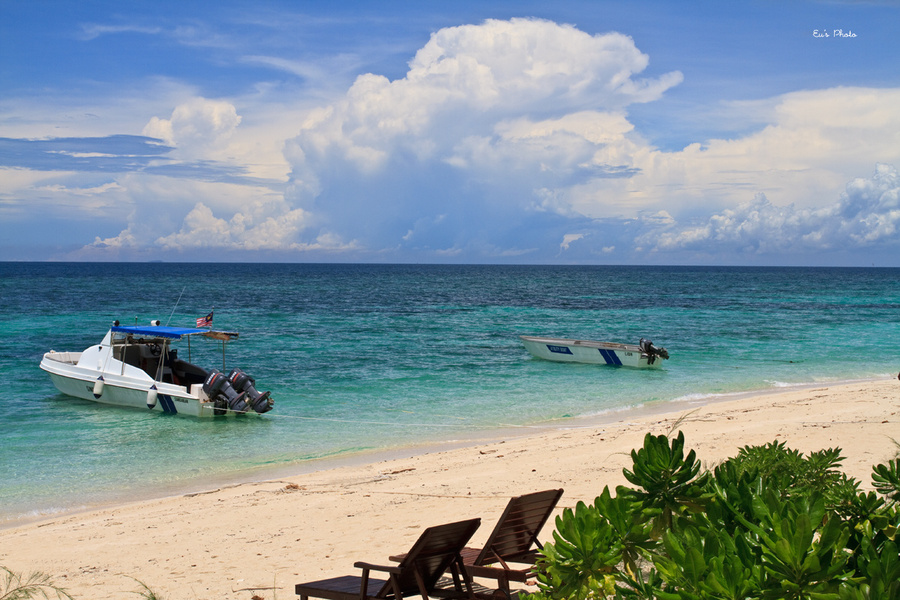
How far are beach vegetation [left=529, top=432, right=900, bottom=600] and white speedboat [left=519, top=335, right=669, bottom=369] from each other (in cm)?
1918

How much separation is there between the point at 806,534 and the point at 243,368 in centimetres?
2326

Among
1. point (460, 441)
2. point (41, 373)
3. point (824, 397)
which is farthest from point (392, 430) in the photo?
point (41, 373)

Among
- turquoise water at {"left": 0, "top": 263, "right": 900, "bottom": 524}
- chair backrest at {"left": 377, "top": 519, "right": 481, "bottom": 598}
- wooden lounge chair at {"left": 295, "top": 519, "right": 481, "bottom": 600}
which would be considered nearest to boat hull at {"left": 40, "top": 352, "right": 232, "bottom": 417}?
turquoise water at {"left": 0, "top": 263, "right": 900, "bottom": 524}

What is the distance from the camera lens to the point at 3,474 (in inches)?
469

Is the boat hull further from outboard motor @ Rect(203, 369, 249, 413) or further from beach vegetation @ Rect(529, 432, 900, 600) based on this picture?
beach vegetation @ Rect(529, 432, 900, 600)

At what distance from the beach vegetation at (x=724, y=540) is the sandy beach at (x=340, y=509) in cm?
176

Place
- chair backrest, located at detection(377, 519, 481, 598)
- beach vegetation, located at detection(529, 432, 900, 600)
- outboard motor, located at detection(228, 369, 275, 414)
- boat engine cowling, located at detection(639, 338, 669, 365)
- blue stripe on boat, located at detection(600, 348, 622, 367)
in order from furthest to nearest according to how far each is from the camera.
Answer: blue stripe on boat, located at detection(600, 348, 622, 367)
boat engine cowling, located at detection(639, 338, 669, 365)
outboard motor, located at detection(228, 369, 275, 414)
chair backrest, located at detection(377, 519, 481, 598)
beach vegetation, located at detection(529, 432, 900, 600)

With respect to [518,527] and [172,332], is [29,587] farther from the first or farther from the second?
[172,332]

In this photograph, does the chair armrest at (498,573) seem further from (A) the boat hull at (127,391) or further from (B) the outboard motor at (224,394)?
(A) the boat hull at (127,391)

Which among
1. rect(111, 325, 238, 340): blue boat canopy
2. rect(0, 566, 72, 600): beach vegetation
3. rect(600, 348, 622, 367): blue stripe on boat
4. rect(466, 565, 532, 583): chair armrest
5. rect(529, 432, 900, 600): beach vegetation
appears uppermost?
rect(529, 432, 900, 600): beach vegetation

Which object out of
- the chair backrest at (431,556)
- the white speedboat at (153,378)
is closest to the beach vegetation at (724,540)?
the chair backrest at (431,556)

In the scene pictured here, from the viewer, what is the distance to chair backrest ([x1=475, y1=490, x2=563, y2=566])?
17.2 feet

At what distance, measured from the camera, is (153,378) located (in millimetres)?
18438

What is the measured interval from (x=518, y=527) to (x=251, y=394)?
40.5 feet
